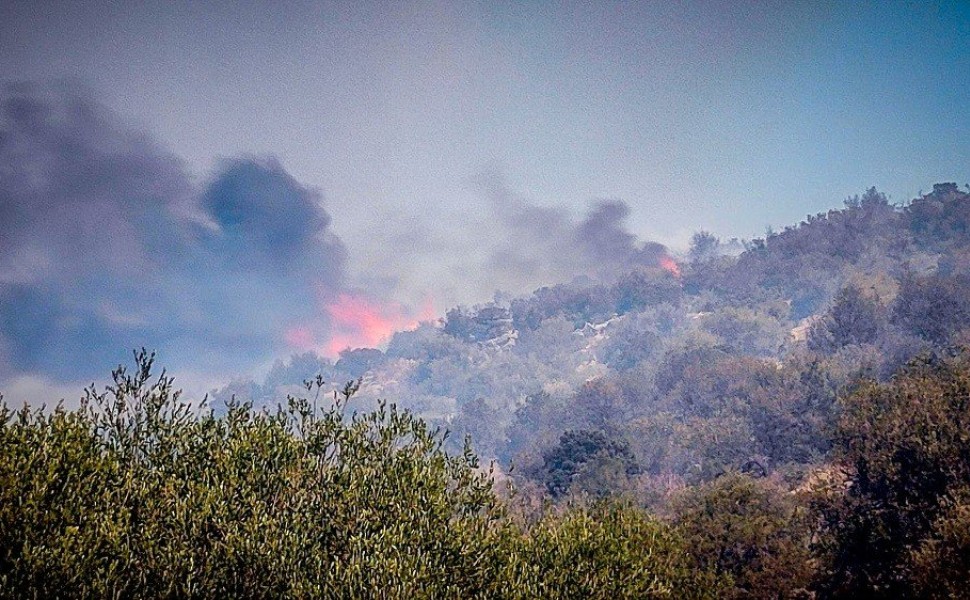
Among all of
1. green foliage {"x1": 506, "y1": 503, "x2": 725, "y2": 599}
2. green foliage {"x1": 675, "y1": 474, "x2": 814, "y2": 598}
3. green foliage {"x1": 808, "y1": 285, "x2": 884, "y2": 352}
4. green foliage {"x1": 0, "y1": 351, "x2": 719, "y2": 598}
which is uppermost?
green foliage {"x1": 808, "y1": 285, "x2": 884, "y2": 352}

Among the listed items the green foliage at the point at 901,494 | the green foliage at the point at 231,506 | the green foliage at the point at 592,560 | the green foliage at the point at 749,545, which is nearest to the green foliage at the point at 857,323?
the green foliage at the point at 901,494

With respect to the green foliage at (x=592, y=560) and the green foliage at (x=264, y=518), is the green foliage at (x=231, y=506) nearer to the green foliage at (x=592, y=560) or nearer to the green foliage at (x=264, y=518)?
the green foliage at (x=264, y=518)

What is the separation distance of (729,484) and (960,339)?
120m

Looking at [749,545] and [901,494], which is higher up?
[901,494]

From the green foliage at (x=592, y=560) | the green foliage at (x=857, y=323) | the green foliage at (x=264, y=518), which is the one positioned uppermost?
the green foliage at (x=857, y=323)

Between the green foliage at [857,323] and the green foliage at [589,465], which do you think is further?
the green foliage at [857,323]

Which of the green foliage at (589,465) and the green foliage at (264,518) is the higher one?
the green foliage at (264,518)

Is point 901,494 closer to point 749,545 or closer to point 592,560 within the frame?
point 749,545

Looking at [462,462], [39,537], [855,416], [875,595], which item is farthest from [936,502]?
[39,537]

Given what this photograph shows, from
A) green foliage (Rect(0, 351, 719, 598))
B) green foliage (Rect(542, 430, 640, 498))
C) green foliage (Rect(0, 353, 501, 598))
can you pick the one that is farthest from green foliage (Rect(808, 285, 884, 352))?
green foliage (Rect(0, 353, 501, 598))

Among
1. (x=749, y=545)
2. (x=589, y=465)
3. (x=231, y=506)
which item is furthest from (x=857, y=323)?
(x=231, y=506)

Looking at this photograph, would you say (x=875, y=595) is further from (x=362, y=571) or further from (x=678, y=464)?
(x=678, y=464)

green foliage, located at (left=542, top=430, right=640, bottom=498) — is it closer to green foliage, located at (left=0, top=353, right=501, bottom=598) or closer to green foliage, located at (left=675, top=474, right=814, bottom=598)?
green foliage, located at (left=675, top=474, right=814, bottom=598)

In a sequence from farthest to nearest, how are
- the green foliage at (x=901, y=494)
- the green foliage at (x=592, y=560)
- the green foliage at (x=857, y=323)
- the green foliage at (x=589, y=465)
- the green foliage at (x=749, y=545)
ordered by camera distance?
1. the green foliage at (x=857, y=323)
2. the green foliage at (x=589, y=465)
3. the green foliage at (x=749, y=545)
4. the green foliage at (x=901, y=494)
5. the green foliage at (x=592, y=560)
